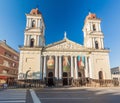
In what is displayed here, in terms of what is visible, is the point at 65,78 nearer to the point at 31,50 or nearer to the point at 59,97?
the point at 31,50

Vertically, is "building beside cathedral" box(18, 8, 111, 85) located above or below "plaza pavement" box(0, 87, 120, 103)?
above

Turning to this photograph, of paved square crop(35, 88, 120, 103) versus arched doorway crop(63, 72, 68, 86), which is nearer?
paved square crop(35, 88, 120, 103)

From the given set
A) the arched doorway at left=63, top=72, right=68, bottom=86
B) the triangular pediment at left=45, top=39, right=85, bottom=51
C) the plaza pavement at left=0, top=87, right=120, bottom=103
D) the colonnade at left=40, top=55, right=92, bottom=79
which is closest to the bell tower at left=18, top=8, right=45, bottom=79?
the colonnade at left=40, top=55, right=92, bottom=79

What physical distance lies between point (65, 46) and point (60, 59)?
419 centimetres

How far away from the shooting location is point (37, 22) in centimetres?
4094

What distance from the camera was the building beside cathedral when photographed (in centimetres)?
3696

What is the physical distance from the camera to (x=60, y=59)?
1510 inches

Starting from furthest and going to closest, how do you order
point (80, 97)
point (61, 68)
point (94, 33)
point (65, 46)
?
point (94, 33) < point (65, 46) < point (61, 68) < point (80, 97)

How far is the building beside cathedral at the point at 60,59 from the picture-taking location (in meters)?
37.0

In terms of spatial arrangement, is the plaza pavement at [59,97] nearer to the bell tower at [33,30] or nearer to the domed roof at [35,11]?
the bell tower at [33,30]

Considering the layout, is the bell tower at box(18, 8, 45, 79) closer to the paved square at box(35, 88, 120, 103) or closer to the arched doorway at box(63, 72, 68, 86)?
the arched doorway at box(63, 72, 68, 86)

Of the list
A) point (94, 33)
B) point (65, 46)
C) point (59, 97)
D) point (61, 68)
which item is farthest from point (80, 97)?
point (94, 33)

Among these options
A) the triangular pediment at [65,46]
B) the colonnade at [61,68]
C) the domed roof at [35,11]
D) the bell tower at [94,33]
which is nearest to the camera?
the colonnade at [61,68]

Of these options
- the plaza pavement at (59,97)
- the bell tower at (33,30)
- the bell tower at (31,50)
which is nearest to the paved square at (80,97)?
the plaza pavement at (59,97)
